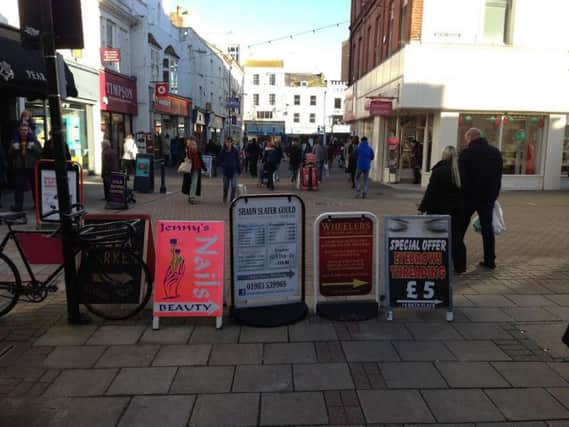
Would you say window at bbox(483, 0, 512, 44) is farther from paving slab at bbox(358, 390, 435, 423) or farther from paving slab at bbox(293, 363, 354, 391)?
paving slab at bbox(358, 390, 435, 423)

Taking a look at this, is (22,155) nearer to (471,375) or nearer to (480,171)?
(480,171)

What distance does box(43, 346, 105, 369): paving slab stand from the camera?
3.83 m

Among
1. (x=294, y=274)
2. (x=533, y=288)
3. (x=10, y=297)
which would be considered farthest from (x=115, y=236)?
(x=533, y=288)

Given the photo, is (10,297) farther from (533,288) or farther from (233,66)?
(233,66)

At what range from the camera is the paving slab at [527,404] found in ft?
10.5

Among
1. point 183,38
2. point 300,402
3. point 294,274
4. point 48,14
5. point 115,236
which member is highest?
point 183,38

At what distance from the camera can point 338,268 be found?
478 centimetres

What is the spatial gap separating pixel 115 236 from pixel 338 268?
2.18 m

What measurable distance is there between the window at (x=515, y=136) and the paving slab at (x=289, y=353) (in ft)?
46.3

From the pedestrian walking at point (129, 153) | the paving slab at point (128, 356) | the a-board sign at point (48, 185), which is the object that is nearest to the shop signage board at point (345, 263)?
the paving slab at point (128, 356)

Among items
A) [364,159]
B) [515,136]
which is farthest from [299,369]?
[515,136]

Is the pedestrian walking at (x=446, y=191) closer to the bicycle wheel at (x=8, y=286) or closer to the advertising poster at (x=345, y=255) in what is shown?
the advertising poster at (x=345, y=255)

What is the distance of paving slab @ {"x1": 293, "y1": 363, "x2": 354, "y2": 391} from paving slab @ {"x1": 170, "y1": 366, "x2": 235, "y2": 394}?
52cm

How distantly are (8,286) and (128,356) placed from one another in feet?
5.08
